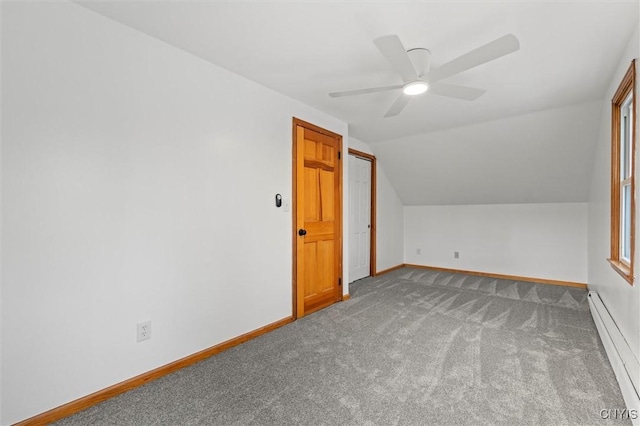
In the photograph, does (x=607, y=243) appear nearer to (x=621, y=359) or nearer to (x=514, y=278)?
(x=621, y=359)

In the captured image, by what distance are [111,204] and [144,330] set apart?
0.85 meters

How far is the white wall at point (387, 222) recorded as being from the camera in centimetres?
512

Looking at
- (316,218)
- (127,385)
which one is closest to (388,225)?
(316,218)

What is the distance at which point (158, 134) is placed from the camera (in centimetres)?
205

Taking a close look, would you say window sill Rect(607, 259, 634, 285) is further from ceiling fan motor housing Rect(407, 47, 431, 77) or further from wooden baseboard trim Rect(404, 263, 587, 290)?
wooden baseboard trim Rect(404, 263, 587, 290)

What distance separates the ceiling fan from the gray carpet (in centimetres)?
196

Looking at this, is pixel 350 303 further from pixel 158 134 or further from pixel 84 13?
pixel 84 13

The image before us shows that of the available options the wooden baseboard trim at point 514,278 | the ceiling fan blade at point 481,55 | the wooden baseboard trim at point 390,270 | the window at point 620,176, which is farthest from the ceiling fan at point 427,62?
the wooden baseboard trim at point 514,278

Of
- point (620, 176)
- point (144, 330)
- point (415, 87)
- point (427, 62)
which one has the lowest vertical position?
point (144, 330)

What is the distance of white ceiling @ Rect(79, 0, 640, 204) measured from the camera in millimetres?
1694

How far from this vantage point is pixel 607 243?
285 cm

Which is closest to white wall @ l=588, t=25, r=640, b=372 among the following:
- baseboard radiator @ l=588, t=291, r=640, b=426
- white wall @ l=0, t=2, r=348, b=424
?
baseboard radiator @ l=588, t=291, r=640, b=426

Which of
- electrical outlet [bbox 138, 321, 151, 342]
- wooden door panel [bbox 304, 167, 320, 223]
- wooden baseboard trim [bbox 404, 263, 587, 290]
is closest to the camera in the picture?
electrical outlet [bbox 138, 321, 151, 342]

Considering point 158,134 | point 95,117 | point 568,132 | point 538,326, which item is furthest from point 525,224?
point 95,117
